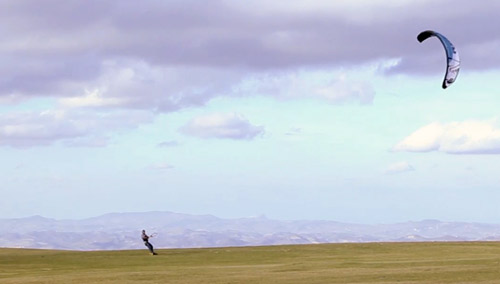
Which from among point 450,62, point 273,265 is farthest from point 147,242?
point 450,62

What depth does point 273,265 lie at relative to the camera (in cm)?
5319

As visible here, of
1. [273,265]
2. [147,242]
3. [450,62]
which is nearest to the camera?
[273,265]

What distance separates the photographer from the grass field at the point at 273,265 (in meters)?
43.2

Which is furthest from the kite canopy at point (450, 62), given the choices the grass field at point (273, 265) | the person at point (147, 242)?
the person at point (147, 242)

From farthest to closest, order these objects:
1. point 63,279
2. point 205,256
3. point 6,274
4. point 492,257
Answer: point 205,256 → point 492,257 → point 6,274 → point 63,279

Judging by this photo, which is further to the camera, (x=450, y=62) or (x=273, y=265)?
(x=450, y=62)

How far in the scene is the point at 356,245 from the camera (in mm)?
69625

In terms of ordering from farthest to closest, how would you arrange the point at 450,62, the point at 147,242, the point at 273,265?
the point at 147,242 < the point at 450,62 < the point at 273,265

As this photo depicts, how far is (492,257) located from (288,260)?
13.1 metres

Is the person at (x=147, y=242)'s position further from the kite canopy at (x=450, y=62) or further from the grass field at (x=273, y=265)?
the kite canopy at (x=450, y=62)

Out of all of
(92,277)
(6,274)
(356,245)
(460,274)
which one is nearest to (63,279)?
(92,277)

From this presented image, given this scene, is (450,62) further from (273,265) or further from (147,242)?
(147,242)

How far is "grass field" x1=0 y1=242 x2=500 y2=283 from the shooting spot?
142ft

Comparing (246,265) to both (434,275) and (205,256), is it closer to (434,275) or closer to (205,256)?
(205,256)
